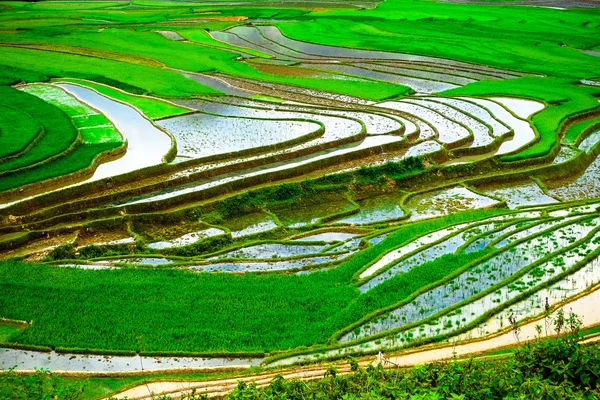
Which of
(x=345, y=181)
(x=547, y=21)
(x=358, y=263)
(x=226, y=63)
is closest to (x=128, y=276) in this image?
(x=358, y=263)

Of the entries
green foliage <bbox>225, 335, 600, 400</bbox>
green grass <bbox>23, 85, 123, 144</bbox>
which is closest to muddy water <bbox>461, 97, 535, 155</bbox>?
green grass <bbox>23, 85, 123, 144</bbox>

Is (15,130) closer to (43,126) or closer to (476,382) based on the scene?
(43,126)

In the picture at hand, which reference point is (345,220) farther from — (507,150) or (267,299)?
(507,150)

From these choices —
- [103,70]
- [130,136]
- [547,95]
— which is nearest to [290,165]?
[130,136]

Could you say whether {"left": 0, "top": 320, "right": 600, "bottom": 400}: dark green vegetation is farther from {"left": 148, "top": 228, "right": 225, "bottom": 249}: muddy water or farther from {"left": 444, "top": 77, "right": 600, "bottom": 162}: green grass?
{"left": 444, "top": 77, "right": 600, "bottom": 162}: green grass

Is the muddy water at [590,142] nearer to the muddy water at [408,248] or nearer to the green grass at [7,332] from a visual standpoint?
the muddy water at [408,248]

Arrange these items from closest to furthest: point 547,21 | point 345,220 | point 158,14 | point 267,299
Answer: point 267,299 < point 345,220 < point 547,21 < point 158,14

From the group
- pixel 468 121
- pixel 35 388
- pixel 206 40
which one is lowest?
pixel 35 388

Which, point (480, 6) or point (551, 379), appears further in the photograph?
point (480, 6)
